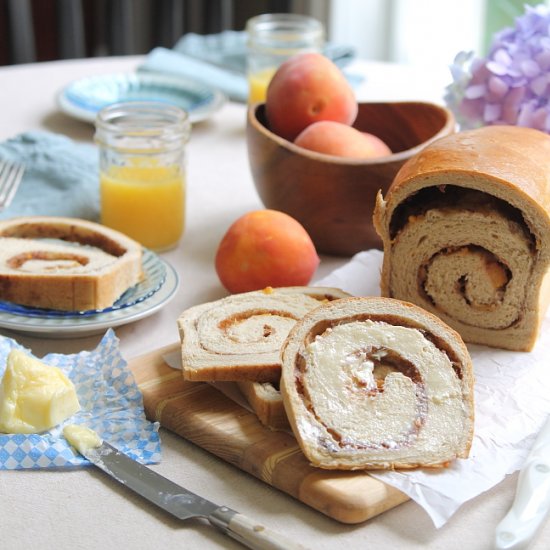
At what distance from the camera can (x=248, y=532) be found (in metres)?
1.09

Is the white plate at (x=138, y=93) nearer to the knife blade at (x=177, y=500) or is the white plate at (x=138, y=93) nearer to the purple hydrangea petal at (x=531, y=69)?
the purple hydrangea petal at (x=531, y=69)

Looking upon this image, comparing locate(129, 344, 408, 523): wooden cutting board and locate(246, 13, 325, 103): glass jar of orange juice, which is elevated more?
locate(246, 13, 325, 103): glass jar of orange juice

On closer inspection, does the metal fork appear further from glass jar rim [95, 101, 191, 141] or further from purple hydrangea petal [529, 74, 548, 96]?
purple hydrangea petal [529, 74, 548, 96]

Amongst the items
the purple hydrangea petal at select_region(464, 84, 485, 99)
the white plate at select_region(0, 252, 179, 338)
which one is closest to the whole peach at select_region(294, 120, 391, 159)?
the purple hydrangea petal at select_region(464, 84, 485, 99)

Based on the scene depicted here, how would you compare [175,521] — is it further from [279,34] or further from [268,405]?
[279,34]

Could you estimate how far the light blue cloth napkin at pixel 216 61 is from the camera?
110 inches

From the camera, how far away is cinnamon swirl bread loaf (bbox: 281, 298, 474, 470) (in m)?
1.22

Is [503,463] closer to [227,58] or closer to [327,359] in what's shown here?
[327,359]

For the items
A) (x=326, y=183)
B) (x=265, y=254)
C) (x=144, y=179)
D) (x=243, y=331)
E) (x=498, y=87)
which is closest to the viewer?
(x=243, y=331)

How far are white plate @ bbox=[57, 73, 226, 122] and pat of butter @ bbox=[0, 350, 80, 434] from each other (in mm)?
1308

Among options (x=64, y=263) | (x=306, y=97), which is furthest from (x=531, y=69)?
(x=64, y=263)

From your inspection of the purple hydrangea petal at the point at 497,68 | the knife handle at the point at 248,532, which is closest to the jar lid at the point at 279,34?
the purple hydrangea petal at the point at 497,68

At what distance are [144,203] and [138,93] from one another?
34.3 inches

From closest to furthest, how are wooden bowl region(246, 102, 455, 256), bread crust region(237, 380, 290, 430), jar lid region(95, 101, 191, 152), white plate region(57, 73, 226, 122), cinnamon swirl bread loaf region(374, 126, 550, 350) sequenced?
bread crust region(237, 380, 290, 430)
cinnamon swirl bread loaf region(374, 126, 550, 350)
wooden bowl region(246, 102, 455, 256)
jar lid region(95, 101, 191, 152)
white plate region(57, 73, 226, 122)
